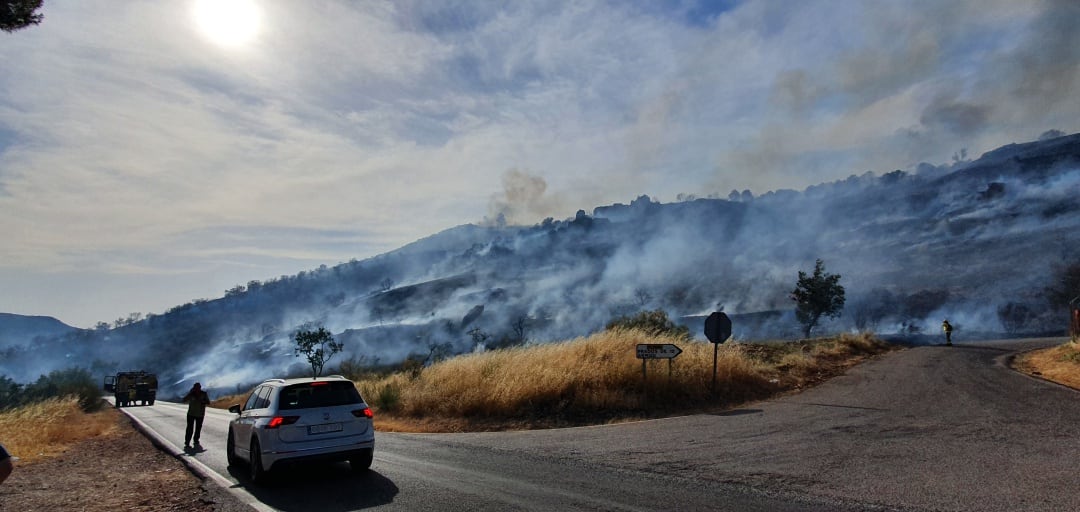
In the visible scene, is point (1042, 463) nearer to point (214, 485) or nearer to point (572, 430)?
point (572, 430)

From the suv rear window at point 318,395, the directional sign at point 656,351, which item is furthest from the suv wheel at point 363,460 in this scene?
the directional sign at point 656,351

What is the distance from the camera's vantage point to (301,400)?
955cm

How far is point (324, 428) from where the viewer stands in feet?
30.7

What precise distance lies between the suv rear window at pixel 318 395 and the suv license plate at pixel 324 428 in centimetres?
36

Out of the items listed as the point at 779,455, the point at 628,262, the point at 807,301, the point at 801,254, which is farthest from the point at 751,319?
the point at 779,455

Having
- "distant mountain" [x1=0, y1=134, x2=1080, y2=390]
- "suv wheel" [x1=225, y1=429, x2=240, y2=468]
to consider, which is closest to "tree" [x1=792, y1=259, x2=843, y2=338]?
"distant mountain" [x1=0, y1=134, x2=1080, y2=390]

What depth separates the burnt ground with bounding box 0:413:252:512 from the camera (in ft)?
27.0

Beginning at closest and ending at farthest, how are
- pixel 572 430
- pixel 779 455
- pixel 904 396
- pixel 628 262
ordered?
1. pixel 779 455
2. pixel 572 430
3. pixel 904 396
4. pixel 628 262

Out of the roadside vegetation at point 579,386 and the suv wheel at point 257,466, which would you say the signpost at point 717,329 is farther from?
the suv wheel at point 257,466

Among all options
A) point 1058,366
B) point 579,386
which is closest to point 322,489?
point 579,386

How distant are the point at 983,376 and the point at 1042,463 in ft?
44.4

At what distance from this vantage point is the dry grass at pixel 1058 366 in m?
17.7

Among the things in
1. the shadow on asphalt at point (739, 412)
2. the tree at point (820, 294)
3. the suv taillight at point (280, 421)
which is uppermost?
the tree at point (820, 294)

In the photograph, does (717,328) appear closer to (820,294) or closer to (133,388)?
(820,294)
